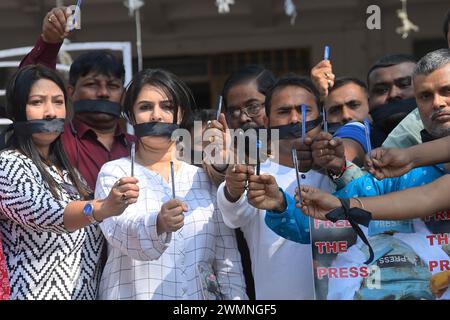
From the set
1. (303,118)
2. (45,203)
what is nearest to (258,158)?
(303,118)

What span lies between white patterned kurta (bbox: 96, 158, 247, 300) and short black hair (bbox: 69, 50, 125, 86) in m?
0.59

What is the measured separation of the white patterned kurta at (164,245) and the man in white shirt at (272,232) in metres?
0.09

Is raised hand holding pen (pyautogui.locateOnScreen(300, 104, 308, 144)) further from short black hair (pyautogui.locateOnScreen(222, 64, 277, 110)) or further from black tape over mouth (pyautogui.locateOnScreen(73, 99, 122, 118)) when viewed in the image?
black tape over mouth (pyautogui.locateOnScreen(73, 99, 122, 118))

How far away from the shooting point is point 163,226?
7.56 feet

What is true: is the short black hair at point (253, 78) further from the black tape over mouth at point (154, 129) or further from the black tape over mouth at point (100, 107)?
the black tape over mouth at point (154, 129)

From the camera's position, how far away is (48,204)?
2338 mm

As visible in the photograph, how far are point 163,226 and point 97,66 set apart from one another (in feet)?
3.18

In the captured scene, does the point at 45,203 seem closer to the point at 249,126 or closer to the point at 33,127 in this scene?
the point at 33,127

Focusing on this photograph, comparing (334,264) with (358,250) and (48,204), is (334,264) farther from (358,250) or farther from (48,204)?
(48,204)
